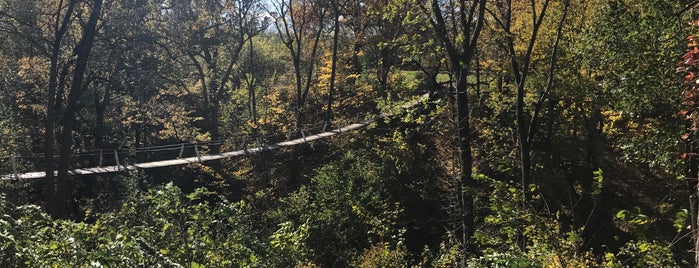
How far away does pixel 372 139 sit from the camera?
17766 millimetres

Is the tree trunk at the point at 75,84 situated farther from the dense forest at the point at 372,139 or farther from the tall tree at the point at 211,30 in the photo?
the tall tree at the point at 211,30

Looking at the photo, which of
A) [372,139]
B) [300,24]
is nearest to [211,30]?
[300,24]

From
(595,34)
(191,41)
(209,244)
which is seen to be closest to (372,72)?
(191,41)

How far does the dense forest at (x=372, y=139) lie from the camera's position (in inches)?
217

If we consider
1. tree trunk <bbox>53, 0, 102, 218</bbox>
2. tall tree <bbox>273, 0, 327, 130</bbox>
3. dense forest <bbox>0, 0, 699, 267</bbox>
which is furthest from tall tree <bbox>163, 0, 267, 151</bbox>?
tree trunk <bbox>53, 0, 102, 218</bbox>

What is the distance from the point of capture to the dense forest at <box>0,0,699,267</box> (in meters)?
5.50

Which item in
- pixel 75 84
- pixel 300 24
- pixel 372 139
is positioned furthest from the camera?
pixel 300 24

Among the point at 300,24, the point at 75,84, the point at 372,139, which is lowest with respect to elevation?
the point at 372,139

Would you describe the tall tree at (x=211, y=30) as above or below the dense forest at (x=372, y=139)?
above

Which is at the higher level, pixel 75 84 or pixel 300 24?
pixel 300 24

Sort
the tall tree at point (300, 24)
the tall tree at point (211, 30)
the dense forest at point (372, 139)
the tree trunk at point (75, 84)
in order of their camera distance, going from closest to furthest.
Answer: the dense forest at point (372, 139) → the tree trunk at point (75, 84) → the tall tree at point (300, 24) → the tall tree at point (211, 30)

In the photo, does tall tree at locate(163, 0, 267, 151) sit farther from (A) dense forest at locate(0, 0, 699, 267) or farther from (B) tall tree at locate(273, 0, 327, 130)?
(B) tall tree at locate(273, 0, 327, 130)

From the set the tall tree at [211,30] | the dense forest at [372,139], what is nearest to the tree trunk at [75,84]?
the dense forest at [372,139]

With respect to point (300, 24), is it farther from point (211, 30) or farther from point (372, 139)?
point (372, 139)
